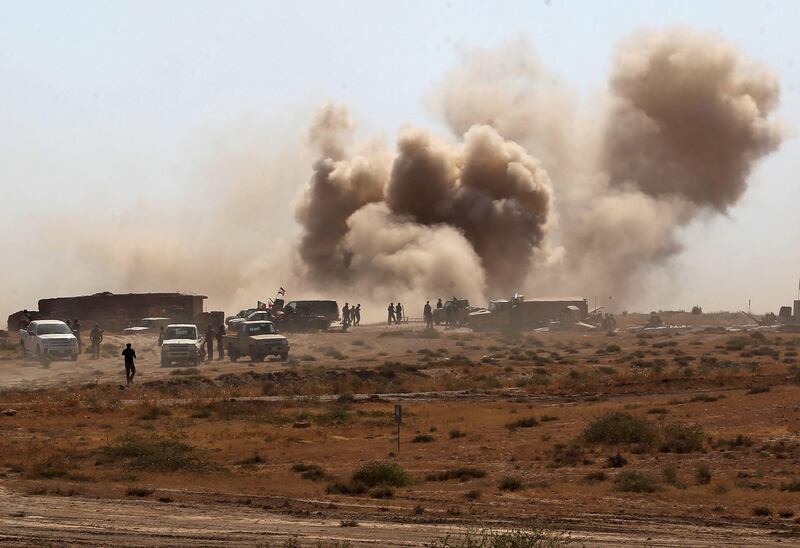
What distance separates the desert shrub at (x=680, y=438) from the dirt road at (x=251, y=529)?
7.09 meters

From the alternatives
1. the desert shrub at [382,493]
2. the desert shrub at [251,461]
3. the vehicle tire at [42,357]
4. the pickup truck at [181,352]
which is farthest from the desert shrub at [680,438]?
the vehicle tire at [42,357]

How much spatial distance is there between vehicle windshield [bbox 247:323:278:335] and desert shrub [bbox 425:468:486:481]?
29869mm

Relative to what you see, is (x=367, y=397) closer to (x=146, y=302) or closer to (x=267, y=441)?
(x=267, y=441)

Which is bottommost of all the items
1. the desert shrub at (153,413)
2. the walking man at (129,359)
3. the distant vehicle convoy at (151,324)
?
the desert shrub at (153,413)

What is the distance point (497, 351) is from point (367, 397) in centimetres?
1969

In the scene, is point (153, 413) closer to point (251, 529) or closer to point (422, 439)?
point (422, 439)

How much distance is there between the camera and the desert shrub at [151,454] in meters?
22.1

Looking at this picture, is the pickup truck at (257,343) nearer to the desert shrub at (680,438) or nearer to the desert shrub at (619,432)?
the desert shrub at (619,432)

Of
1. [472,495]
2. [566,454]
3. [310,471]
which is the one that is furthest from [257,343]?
[472,495]

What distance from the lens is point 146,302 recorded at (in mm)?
73062

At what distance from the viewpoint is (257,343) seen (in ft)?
162

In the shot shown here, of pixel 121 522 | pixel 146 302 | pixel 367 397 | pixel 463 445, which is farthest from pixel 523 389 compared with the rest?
pixel 146 302

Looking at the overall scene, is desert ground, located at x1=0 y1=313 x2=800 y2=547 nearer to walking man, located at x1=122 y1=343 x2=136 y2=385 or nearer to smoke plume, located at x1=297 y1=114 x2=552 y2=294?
walking man, located at x1=122 y1=343 x2=136 y2=385

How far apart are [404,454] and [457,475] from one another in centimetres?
320
